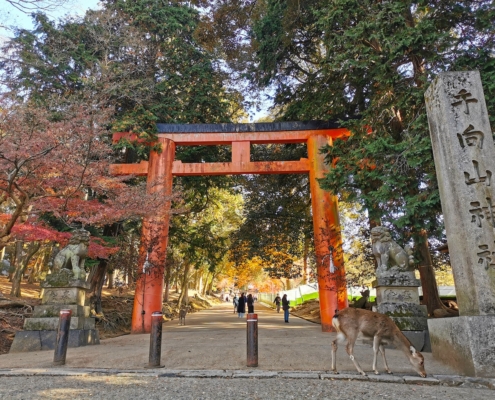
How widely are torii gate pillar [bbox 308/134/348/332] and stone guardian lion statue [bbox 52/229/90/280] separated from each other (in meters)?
7.12

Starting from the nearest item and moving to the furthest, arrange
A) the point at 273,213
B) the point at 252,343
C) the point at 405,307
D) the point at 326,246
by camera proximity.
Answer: the point at 252,343 → the point at 405,307 → the point at 326,246 → the point at 273,213

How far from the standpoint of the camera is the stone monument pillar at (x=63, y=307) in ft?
25.3

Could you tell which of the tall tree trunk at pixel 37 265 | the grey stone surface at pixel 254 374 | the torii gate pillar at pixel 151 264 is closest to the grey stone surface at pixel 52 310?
the torii gate pillar at pixel 151 264

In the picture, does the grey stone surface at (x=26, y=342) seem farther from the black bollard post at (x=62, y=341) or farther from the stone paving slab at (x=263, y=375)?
the stone paving slab at (x=263, y=375)

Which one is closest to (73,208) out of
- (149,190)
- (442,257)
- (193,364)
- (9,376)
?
(149,190)

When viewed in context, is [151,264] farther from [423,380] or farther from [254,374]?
[423,380]

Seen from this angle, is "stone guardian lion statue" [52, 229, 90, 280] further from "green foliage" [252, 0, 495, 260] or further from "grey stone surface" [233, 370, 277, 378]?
"green foliage" [252, 0, 495, 260]

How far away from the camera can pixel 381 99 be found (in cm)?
920

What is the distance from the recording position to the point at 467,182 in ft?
16.1

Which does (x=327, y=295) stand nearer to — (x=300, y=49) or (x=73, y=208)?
(x=73, y=208)

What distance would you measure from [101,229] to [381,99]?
10.2m

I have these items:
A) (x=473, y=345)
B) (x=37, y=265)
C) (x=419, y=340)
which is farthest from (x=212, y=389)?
(x=37, y=265)

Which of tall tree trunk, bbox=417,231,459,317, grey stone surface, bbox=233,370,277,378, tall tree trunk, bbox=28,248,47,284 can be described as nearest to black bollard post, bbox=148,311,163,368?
grey stone surface, bbox=233,370,277,378

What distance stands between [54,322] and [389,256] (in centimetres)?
775
